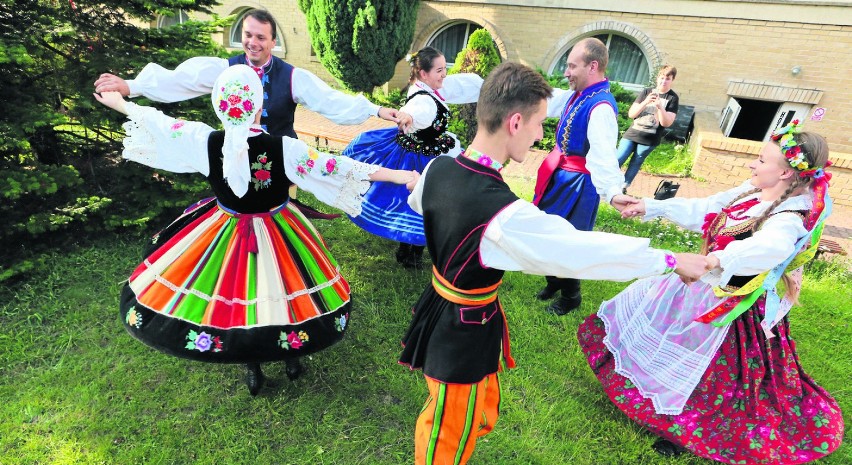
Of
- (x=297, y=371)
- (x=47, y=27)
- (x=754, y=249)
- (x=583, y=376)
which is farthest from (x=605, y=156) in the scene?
(x=47, y=27)

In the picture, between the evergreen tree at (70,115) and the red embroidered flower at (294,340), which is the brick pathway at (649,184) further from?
the red embroidered flower at (294,340)

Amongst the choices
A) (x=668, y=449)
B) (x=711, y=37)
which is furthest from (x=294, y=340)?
(x=711, y=37)

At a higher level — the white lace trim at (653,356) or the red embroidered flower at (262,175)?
the red embroidered flower at (262,175)

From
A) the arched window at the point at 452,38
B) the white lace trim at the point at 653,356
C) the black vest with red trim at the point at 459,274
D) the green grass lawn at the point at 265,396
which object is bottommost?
the green grass lawn at the point at 265,396

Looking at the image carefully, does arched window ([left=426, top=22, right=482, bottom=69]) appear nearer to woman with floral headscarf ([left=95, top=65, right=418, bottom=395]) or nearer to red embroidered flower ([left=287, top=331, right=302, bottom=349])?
woman with floral headscarf ([left=95, top=65, right=418, bottom=395])

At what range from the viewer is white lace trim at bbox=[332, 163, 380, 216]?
2.46 m

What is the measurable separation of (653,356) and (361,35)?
9.04 meters

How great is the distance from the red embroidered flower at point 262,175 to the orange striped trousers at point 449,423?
4.22ft

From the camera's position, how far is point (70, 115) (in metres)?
3.98

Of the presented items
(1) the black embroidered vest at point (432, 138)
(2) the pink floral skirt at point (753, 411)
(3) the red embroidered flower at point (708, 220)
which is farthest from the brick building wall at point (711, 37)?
(2) the pink floral skirt at point (753, 411)

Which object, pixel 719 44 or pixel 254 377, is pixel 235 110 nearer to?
pixel 254 377

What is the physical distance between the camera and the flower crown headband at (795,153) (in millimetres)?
2227

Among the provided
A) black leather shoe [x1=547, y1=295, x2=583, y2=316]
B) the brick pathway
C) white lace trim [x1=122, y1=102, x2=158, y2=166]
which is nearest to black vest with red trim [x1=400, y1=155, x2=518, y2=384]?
white lace trim [x1=122, y1=102, x2=158, y2=166]

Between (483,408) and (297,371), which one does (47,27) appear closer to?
(297,371)
